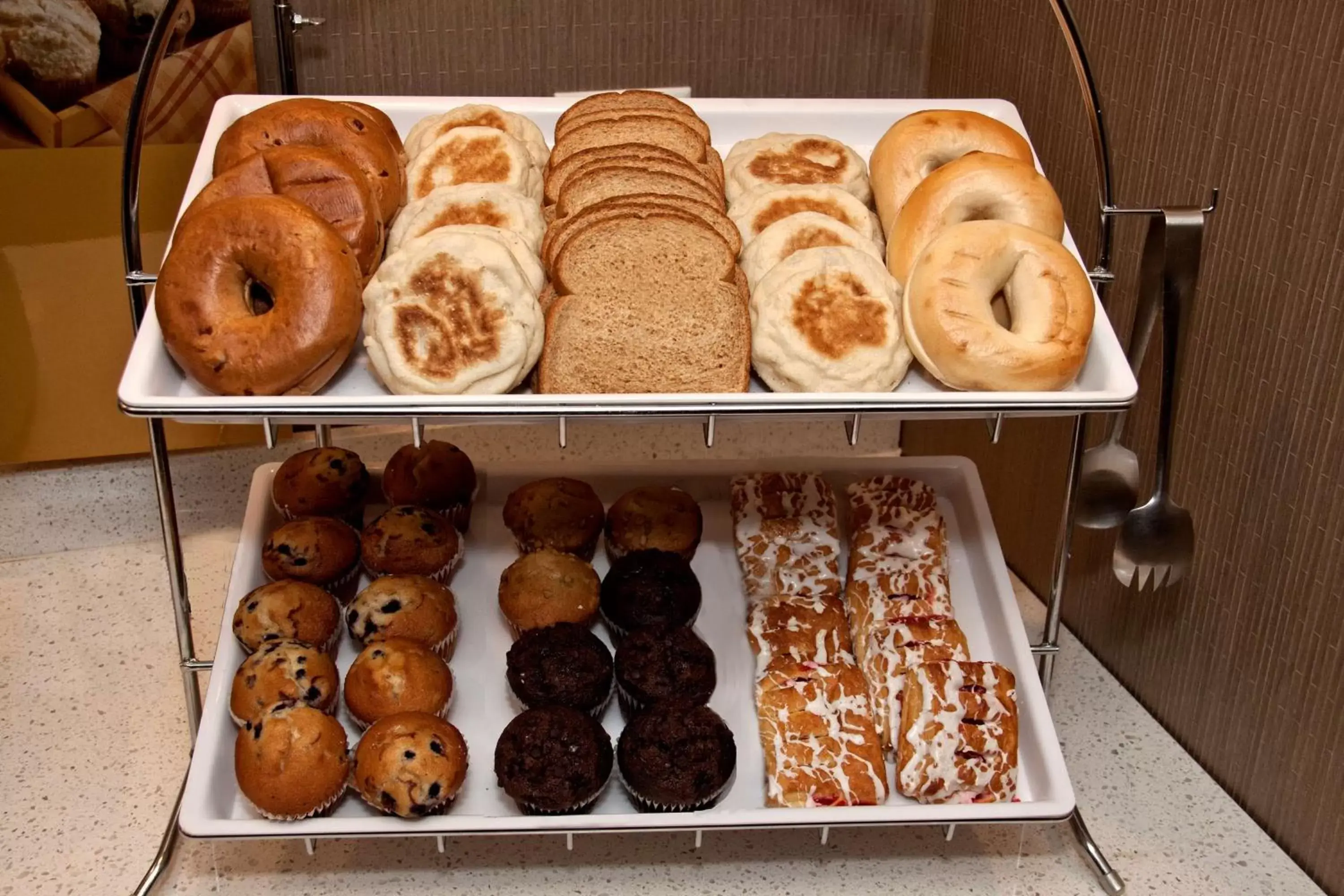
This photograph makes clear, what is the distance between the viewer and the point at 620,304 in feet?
4.30

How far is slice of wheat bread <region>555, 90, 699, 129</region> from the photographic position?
1553mm

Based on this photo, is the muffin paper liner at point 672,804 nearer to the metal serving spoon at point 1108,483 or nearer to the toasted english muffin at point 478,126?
the metal serving spoon at point 1108,483

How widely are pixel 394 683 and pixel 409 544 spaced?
223 millimetres

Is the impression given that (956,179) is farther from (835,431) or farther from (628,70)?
(835,431)

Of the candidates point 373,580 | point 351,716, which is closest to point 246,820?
point 351,716

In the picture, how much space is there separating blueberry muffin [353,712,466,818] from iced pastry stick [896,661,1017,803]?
0.49m

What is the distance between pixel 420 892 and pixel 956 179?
1.01 m

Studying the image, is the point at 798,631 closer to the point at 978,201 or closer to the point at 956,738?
the point at 956,738

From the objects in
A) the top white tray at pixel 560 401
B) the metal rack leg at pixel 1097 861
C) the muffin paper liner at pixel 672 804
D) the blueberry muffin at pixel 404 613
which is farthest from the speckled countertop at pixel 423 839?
the top white tray at pixel 560 401

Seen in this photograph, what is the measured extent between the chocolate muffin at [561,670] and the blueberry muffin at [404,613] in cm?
10

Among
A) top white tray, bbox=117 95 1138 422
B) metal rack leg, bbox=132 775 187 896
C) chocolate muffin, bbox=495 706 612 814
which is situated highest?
top white tray, bbox=117 95 1138 422

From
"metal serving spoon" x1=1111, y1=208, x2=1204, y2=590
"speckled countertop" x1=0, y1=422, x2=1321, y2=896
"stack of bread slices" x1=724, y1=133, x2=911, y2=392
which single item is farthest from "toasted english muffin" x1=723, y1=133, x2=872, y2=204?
"speckled countertop" x1=0, y1=422, x2=1321, y2=896

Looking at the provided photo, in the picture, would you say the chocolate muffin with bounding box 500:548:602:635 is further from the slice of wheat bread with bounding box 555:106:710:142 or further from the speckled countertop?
the slice of wheat bread with bounding box 555:106:710:142

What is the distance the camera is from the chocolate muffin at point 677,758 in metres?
1.37
